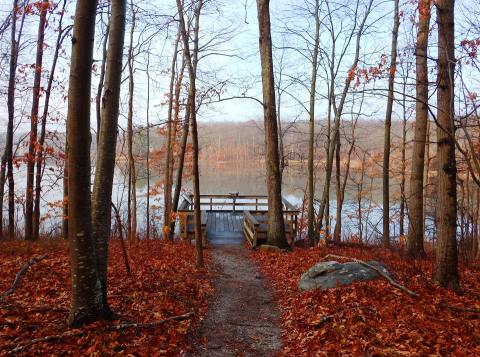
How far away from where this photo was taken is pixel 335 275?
609 cm

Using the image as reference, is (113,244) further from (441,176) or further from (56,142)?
(441,176)

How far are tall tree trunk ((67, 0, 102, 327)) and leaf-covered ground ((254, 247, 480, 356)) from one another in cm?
263

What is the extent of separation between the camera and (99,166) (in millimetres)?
4605

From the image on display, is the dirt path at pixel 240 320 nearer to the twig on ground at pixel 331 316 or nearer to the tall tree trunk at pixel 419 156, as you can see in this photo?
the twig on ground at pixel 331 316

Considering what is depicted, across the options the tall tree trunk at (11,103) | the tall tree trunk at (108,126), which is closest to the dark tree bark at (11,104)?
the tall tree trunk at (11,103)

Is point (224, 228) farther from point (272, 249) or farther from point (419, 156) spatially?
point (419, 156)

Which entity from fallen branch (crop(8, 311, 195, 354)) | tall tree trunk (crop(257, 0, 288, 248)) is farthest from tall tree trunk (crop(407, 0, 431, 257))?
fallen branch (crop(8, 311, 195, 354))

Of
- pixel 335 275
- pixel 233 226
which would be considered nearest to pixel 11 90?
pixel 233 226

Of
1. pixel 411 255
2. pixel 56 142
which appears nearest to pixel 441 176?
pixel 411 255

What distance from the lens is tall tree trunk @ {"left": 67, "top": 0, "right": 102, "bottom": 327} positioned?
3.65m

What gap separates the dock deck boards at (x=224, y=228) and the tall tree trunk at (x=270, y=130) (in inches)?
98.4

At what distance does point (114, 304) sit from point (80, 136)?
8.49 ft

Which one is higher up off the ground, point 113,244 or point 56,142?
point 56,142

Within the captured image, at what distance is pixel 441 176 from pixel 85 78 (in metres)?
4.78
